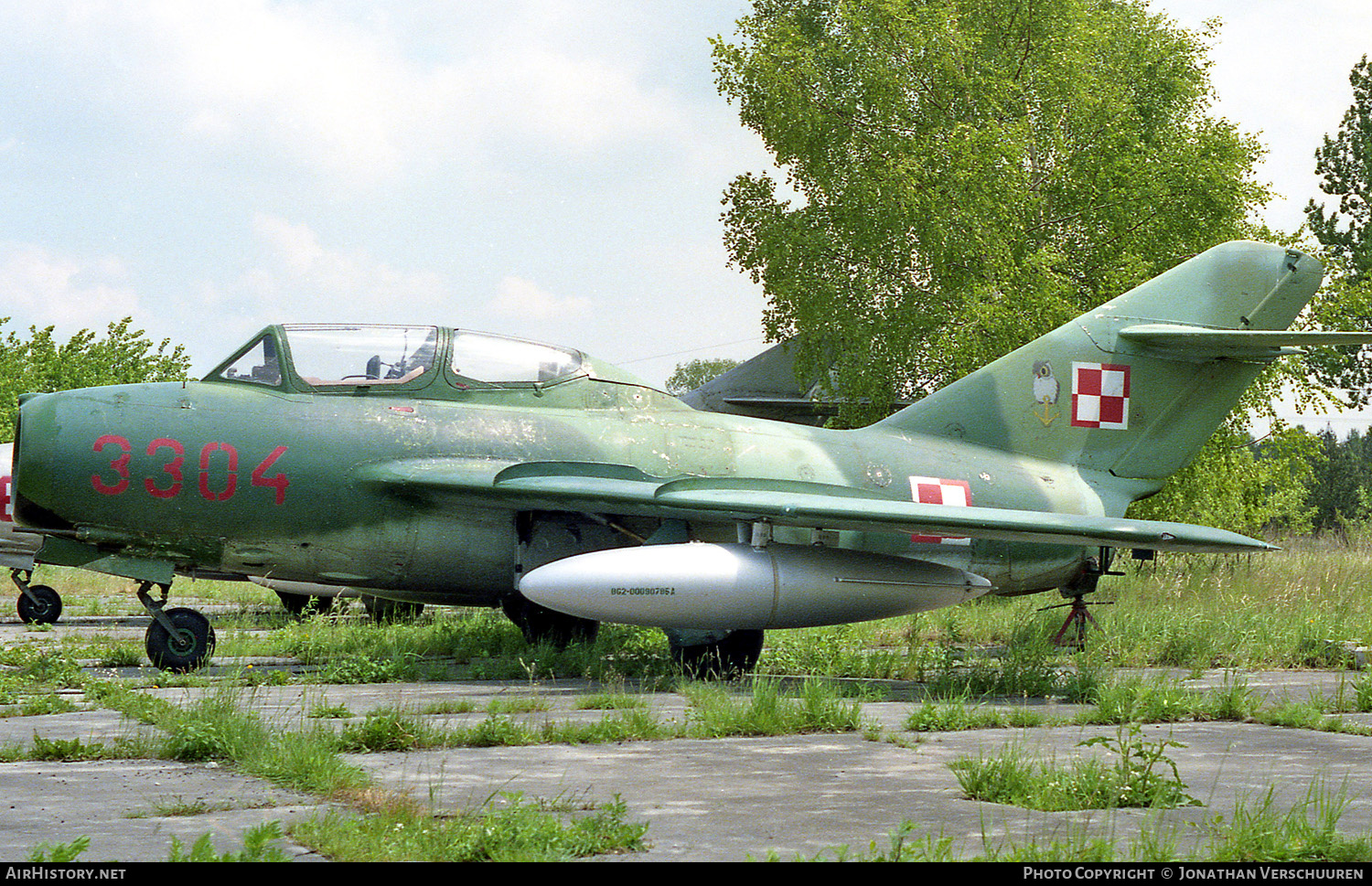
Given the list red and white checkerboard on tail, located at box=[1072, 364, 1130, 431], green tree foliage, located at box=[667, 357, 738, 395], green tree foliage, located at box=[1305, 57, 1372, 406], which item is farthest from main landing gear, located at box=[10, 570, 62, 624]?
green tree foliage, located at box=[667, 357, 738, 395]

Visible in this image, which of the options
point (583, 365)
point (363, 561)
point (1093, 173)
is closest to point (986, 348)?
point (1093, 173)

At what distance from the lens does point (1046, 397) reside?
40.1 feet

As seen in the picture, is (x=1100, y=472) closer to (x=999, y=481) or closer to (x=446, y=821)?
(x=999, y=481)

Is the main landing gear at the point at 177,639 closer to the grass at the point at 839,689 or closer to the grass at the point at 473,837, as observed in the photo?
the grass at the point at 839,689

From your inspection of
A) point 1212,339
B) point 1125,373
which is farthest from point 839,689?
point 1212,339

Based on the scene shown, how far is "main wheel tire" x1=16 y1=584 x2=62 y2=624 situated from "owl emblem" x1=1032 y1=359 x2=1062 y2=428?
11781 mm

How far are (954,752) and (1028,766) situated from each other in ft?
3.50

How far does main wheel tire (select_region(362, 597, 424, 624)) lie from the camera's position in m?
14.5

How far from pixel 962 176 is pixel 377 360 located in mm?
14344

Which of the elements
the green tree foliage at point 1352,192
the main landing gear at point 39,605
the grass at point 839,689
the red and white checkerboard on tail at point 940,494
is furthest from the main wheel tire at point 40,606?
the green tree foliage at point 1352,192

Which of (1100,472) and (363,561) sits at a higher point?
(1100,472)

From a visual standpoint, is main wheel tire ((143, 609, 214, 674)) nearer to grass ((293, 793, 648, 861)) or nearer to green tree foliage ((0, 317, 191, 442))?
grass ((293, 793, 648, 861))

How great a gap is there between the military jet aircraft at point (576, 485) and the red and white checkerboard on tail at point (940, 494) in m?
0.03
